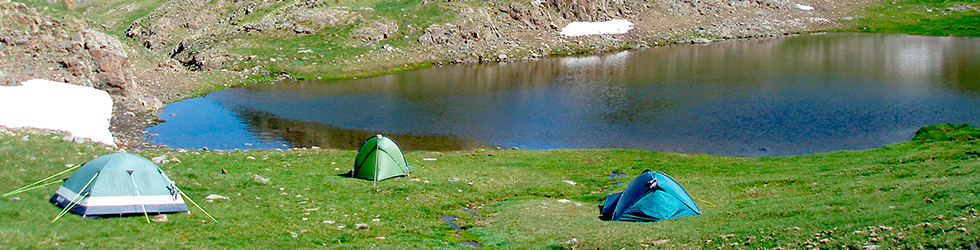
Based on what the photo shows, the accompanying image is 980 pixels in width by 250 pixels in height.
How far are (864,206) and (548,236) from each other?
28.3 feet

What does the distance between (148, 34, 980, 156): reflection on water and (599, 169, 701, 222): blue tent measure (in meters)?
19.0

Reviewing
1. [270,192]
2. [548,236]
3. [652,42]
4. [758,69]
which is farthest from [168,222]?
[652,42]

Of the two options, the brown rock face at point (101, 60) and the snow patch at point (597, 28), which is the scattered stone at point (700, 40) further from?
the brown rock face at point (101, 60)

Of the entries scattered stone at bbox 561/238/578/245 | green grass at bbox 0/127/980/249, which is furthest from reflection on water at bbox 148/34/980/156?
scattered stone at bbox 561/238/578/245

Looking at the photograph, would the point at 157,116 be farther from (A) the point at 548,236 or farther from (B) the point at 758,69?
(B) the point at 758,69

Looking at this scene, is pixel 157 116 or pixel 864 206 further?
pixel 157 116

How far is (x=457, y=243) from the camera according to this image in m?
19.9

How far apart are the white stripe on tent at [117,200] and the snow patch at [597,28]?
278ft

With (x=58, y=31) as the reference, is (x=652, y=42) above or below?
below

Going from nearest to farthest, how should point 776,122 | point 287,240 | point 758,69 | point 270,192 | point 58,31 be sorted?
point 287,240 → point 270,192 → point 776,122 → point 58,31 → point 758,69

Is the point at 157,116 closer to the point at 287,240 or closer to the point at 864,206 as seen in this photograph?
the point at 287,240

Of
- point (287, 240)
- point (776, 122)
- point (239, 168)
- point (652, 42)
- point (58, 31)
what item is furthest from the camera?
point (652, 42)

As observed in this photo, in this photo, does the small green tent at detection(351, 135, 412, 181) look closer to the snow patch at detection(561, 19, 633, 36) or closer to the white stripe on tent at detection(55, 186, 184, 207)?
the white stripe on tent at detection(55, 186, 184, 207)

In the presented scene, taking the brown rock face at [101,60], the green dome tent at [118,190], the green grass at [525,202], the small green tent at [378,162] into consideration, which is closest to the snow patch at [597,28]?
the brown rock face at [101,60]
